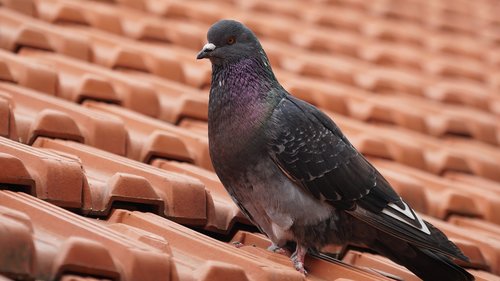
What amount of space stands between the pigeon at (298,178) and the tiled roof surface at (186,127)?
0.30ft

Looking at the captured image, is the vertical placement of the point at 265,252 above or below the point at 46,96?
below

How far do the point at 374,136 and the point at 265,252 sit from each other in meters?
1.33

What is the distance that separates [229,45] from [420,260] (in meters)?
0.89

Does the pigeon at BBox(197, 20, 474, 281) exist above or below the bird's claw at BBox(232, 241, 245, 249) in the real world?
above

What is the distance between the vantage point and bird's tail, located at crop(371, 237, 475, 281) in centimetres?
291

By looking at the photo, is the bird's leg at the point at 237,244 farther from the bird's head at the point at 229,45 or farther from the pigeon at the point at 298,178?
the bird's head at the point at 229,45

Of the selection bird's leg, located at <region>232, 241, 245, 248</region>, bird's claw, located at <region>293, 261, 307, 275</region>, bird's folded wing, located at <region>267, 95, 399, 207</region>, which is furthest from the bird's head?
bird's claw, located at <region>293, 261, 307, 275</region>

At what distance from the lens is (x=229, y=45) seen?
9.95 feet

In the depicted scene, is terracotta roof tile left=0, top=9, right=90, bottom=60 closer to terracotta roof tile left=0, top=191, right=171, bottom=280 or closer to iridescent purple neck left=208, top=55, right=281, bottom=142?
iridescent purple neck left=208, top=55, right=281, bottom=142

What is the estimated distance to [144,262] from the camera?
202cm

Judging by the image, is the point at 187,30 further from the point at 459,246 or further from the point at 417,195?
the point at 459,246

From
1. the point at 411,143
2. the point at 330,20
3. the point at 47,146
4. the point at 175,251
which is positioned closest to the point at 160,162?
the point at 47,146

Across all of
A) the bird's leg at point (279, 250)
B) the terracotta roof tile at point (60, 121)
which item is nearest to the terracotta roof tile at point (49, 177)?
the terracotta roof tile at point (60, 121)

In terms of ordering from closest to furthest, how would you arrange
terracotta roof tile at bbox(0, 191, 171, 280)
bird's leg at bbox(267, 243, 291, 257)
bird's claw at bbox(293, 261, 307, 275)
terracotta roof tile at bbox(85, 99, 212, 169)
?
terracotta roof tile at bbox(0, 191, 171, 280) < bird's claw at bbox(293, 261, 307, 275) < bird's leg at bbox(267, 243, 291, 257) < terracotta roof tile at bbox(85, 99, 212, 169)
